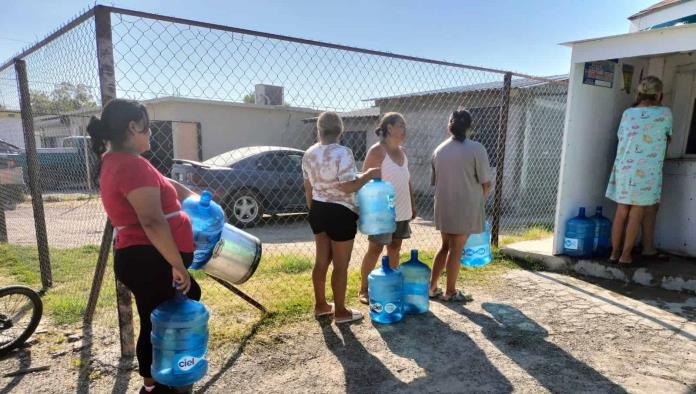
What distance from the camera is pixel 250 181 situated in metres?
7.46

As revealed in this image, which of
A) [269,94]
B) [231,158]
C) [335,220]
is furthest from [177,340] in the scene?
[269,94]

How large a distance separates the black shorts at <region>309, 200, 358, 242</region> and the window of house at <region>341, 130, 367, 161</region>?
1036 cm

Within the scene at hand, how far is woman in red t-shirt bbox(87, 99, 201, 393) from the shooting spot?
1889 mm

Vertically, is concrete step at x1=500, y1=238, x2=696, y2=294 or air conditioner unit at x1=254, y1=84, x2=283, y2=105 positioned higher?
air conditioner unit at x1=254, y1=84, x2=283, y2=105

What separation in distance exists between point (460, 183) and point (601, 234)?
92.5 inches

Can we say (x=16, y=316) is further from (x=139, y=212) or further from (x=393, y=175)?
(x=393, y=175)

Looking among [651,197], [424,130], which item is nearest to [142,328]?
[651,197]

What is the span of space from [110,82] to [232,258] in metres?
1.32

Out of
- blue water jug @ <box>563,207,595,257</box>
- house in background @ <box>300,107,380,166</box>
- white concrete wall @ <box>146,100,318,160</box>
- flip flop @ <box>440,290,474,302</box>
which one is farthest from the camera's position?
white concrete wall @ <box>146,100,318,160</box>

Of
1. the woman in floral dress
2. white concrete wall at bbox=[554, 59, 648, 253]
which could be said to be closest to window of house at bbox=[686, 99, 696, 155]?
white concrete wall at bbox=[554, 59, 648, 253]

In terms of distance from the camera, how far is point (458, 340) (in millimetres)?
3168

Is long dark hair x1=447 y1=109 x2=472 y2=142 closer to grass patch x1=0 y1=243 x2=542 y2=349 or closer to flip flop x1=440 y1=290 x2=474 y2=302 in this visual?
flip flop x1=440 y1=290 x2=474 y2=302

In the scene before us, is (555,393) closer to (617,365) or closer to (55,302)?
(617,365)

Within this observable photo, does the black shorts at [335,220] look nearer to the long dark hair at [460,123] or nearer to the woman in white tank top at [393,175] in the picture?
the woman in white tank top at [393,175]
